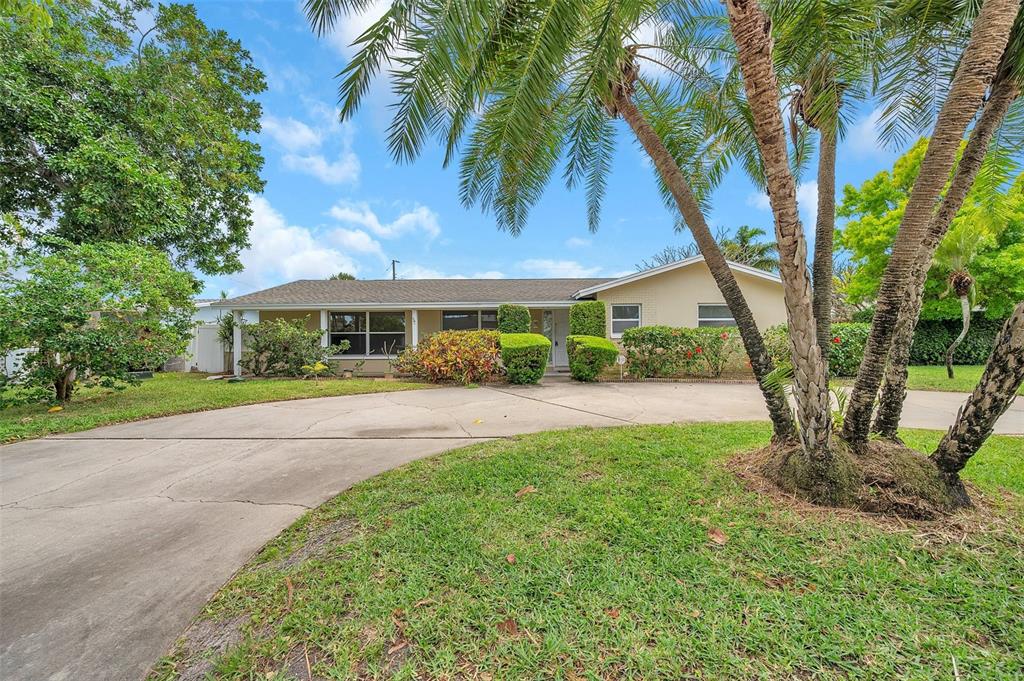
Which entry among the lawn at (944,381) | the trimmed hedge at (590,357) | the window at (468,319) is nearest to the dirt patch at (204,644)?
the trimmed hedge at (590,357)

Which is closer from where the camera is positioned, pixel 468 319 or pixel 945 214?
pixel 945 214

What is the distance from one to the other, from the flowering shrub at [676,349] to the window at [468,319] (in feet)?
18.9

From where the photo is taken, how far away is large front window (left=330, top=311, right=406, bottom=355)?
15.4m

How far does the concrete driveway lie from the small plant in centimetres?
427

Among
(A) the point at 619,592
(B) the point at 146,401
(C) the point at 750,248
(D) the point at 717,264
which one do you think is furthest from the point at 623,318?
(C) the point at 750,248

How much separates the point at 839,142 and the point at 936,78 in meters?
0.92

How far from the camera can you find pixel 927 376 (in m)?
11.6

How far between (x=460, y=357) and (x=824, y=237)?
27.3ft

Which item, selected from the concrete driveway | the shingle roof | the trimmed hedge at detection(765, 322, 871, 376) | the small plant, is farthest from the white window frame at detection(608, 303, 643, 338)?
the small plant

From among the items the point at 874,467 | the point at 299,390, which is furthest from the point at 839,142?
the point at 299,390

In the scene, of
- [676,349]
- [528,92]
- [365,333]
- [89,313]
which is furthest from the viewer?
[365,333]

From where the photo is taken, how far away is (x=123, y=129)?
34.8ft

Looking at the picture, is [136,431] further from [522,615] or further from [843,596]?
[843,596]

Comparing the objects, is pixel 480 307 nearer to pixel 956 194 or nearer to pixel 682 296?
pixel 682 296
